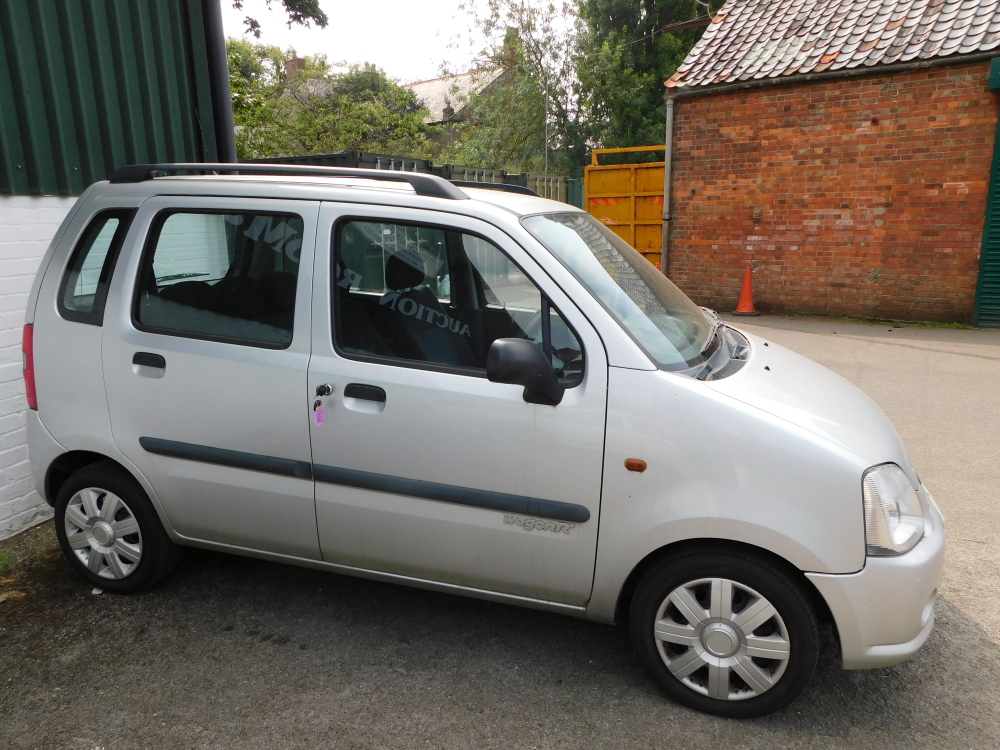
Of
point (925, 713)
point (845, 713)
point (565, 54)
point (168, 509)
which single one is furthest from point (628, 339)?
point (565, 54)

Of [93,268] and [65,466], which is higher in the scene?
[93,268]

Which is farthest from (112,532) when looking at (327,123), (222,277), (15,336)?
(327,123)

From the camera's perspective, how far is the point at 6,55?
4188mm

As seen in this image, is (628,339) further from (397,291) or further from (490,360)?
(397,291)

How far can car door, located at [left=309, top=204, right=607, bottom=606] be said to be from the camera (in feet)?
8.89

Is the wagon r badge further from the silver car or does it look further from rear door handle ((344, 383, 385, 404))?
rear door handle ((344, 383, 385, 404))

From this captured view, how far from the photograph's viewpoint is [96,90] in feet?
15.6

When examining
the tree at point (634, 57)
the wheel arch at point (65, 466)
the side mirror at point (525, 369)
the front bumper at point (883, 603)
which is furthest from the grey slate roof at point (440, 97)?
the front bumper at point (883, 603)

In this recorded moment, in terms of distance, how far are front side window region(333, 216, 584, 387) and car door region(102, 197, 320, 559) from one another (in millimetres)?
180

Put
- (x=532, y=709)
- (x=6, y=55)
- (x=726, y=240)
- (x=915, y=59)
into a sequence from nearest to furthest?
(x=532, y=709) → (x=6, y=55) → (x=915, y=59) → (x=726, y=240)

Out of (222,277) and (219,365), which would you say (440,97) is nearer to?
(222,277)

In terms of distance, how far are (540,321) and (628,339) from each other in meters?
0.34

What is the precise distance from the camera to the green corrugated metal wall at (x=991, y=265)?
9.79 m

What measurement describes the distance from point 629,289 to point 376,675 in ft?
6.07
